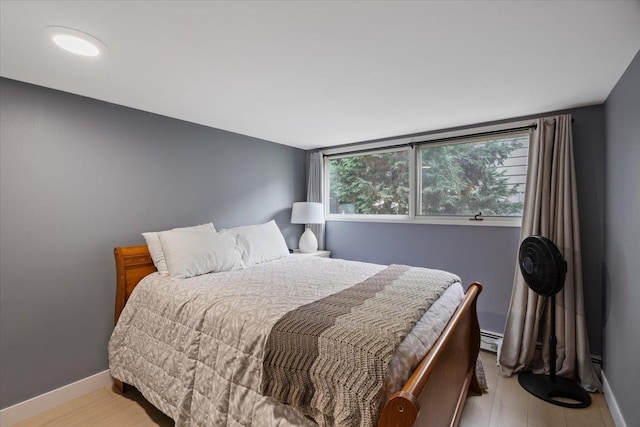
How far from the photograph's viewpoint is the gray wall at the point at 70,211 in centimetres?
210

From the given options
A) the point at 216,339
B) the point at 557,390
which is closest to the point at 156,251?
the point at 216,339

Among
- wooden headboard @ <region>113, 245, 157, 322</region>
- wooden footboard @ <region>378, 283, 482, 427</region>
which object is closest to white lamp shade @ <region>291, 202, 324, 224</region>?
wooden headboard @ <region>113, 245, 157, 322</region>

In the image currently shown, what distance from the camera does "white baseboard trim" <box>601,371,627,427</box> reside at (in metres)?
1.94

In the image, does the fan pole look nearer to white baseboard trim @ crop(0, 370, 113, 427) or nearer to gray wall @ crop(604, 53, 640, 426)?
gray wall @ crop(604, 53, 640, 426)

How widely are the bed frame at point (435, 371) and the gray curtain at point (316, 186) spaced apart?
7.38 feet

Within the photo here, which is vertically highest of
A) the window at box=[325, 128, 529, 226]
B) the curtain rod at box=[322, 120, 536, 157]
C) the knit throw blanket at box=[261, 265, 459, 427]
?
the curtain rod at box=[322, 120, 536, 157]

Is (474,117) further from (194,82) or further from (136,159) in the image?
(136,159)

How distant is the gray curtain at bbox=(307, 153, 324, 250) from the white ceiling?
5.28 feet

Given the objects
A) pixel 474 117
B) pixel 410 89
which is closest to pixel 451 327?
pixel 410 89

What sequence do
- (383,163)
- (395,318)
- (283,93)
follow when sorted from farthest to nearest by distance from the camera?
(383,163) → (283,93) → (395,318)

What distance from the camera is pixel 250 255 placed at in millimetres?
3133

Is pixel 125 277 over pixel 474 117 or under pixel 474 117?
under

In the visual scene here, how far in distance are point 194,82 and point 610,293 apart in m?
3.42

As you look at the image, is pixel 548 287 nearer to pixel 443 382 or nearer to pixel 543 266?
pixel 543 266
